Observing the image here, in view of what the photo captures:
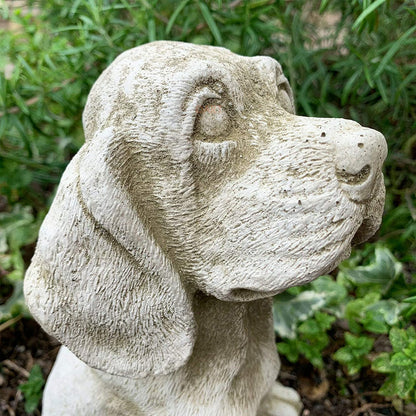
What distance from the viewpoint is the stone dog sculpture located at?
0.68 meters

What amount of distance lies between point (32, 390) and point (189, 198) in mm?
1186

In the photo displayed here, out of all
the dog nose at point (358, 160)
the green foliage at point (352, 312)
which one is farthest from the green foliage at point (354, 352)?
the dog nose at point (358, 160)

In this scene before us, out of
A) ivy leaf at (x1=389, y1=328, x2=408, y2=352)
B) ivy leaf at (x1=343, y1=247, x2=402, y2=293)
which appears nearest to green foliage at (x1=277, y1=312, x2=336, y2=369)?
ivy leaf at (x1=343, y1=247, x2=402, y2=293)

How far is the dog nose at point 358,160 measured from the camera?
2.19ft

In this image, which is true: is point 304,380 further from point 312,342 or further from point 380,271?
point 380,271

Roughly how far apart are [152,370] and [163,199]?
1.08 ft

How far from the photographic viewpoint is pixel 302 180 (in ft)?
2.24

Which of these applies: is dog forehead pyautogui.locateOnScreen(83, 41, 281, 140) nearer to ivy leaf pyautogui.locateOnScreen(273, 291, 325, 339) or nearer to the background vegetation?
the background vegetation

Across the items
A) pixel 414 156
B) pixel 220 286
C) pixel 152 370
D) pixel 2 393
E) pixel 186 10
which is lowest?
pixel 2 393

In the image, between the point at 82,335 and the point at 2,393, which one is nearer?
the point at 82,335

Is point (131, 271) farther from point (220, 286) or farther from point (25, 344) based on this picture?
point (25, 344)

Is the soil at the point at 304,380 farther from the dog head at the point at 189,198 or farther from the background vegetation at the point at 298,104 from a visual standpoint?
the dog head at the point at 189,198

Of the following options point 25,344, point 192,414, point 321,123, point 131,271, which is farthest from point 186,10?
point 25,344

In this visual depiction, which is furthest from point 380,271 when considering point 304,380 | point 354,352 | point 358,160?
point 358,160
